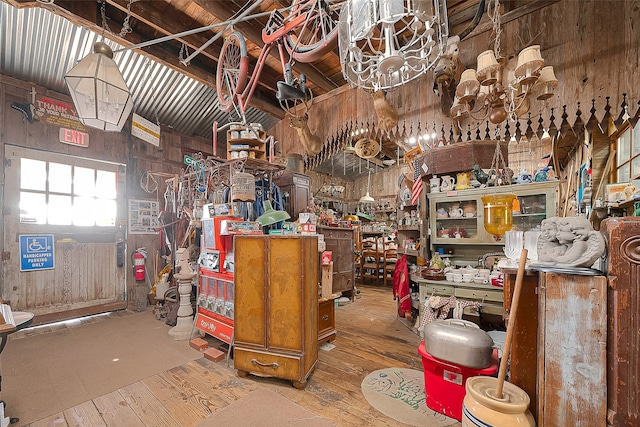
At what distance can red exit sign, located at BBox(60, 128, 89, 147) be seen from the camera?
4.35 meters

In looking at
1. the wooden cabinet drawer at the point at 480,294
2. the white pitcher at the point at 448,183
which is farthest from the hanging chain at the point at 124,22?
the wooden cabinet drawer at the point at 480,294

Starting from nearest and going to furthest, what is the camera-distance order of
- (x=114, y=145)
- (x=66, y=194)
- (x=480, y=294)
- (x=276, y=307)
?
(x=276, y=307) < (x=480, y=294) < (x=66, y=194) < (x=114, y=145)

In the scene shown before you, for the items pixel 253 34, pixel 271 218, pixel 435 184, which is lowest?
pixel 271 218

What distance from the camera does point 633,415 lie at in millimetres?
1177

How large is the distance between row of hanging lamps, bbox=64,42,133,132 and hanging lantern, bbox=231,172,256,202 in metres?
1.33

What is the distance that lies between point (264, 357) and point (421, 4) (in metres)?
2.89

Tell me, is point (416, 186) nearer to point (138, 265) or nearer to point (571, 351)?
point (571, 351)

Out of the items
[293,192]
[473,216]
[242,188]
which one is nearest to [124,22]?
[242,188]

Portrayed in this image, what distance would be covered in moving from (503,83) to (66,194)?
20.9 feet

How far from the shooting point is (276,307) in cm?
257

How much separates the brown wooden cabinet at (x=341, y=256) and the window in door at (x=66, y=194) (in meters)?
4.02

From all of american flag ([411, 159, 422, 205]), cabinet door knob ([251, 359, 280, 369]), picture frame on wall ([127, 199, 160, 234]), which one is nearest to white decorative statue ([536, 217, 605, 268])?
cabinet door knob ([251, 359, 280, 369])

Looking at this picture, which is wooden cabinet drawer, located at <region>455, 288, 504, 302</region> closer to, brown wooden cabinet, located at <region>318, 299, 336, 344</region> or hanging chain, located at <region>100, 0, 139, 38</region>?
brown wooden cabinet, located at <region>318, 299, 336, 344</region>

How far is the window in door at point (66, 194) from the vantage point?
4078 mm
